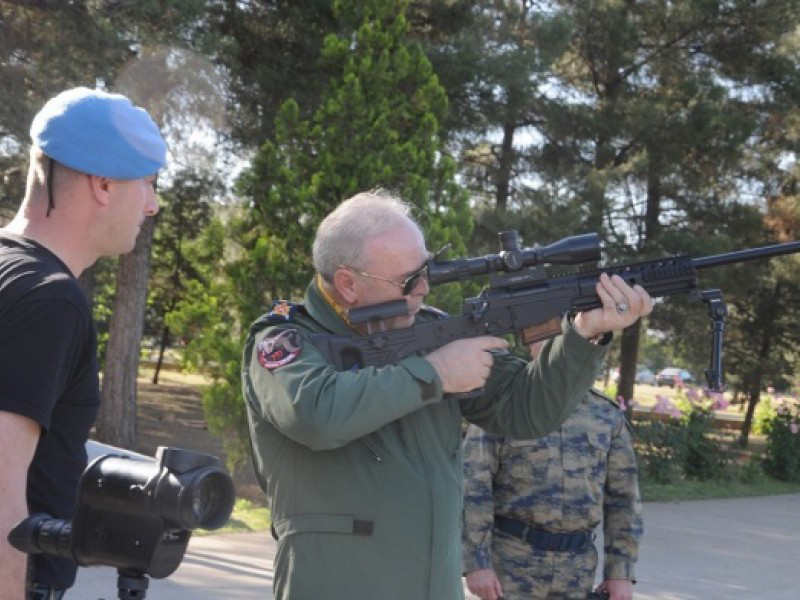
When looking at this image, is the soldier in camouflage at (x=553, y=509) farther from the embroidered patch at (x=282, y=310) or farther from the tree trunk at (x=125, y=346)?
the tree trunk at (x=125, y=346)

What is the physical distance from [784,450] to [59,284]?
17.1 metres

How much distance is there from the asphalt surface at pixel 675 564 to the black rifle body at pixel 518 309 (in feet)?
10.1

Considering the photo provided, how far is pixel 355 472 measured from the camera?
8.92ft

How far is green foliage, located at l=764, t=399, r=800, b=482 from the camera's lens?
1728cm

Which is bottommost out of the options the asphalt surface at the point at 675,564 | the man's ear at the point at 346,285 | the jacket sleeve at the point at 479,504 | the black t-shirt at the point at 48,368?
the asphalt surface at the point at 675,564

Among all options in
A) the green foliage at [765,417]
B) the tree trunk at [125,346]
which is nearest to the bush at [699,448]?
the green foliage at [765,417]

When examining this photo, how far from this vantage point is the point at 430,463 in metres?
2.79

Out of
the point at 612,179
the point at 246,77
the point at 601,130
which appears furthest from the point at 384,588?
the point at 601,130

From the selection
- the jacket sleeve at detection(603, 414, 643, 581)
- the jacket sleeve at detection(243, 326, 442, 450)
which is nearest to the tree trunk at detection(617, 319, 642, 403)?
the jacket sleeve at detection(603, 414, 643, 581)

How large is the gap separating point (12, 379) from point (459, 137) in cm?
1614

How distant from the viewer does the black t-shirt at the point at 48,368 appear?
1.88 meters

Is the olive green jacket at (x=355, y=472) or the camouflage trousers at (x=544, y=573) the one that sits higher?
the olive green jacket at (x=355, y=472)

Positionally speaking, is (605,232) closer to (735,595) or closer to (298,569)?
(735,595)

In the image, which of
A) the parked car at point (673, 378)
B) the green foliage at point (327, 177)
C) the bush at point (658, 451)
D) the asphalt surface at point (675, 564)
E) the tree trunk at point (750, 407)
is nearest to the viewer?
the asphalt surface at point (675, 564)
